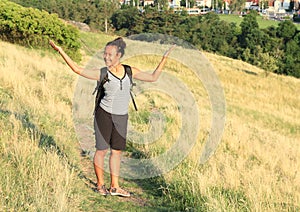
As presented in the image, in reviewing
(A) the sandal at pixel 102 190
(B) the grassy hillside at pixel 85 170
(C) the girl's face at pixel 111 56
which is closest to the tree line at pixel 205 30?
(B) the grassy hillside at pixel 85 170

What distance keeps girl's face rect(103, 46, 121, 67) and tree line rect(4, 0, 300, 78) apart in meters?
44.8

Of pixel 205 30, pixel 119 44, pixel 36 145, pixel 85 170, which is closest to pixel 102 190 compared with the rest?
pixel 85 170

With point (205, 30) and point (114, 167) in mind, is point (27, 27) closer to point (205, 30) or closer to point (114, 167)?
point (114, 167)

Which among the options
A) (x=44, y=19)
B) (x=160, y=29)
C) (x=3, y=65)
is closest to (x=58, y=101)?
(x=3, y=65)

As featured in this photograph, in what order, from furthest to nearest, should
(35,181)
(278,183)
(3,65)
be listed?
(3,65)
(278,183)
(35,181)

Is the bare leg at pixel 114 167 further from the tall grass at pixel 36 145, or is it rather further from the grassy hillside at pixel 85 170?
the tall grass at pixel 36 145

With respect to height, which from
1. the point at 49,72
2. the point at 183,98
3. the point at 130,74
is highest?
the point at 130,74

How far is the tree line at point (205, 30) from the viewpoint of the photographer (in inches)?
2028

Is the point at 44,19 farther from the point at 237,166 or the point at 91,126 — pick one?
the point at 237,166

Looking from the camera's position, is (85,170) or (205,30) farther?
(205,30)

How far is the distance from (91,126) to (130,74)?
11.5 ft

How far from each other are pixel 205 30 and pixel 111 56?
186 feet

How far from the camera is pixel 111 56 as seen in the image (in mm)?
4414

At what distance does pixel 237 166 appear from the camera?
6.20 m
